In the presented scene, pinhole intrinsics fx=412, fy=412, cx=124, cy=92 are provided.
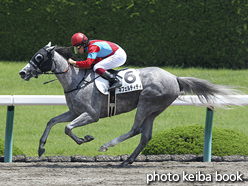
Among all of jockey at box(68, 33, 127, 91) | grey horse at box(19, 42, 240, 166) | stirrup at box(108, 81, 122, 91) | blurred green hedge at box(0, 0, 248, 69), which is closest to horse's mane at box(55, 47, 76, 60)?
→ grey horse at box(19, 42, 240, 166)

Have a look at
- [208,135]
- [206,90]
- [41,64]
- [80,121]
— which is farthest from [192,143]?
[41,64]

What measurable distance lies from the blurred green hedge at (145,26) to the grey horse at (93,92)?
6.09 m

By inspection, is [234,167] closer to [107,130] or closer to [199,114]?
[107,130]

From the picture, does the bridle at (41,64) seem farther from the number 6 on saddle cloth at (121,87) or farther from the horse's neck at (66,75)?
the number 6 on saddle cloth at (121,87)

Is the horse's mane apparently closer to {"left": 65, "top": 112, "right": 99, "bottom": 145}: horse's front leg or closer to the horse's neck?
the horse's neck

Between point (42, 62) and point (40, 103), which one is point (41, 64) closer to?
point (42, 62)

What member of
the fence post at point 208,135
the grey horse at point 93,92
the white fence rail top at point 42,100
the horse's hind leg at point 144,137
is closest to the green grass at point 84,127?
the fence post at point 208,135

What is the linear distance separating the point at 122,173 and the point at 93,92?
3.24 feet

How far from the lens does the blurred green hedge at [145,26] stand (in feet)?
35.8

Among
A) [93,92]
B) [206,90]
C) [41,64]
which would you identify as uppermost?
[41,64]

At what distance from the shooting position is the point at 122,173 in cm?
451

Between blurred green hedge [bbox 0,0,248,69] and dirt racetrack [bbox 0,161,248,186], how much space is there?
6097 millimetres

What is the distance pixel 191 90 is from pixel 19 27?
24.0ft

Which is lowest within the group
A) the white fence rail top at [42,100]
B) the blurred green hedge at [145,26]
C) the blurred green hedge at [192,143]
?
the blurred green hedge at [192,143]
